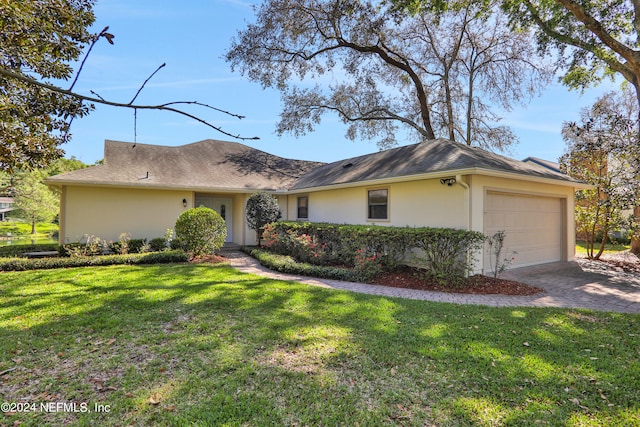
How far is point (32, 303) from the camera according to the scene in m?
5.39

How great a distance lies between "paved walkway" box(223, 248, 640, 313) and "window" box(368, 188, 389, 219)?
3724mm

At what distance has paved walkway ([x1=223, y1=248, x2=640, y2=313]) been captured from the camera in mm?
5953

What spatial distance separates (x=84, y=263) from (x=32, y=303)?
13.9 ft

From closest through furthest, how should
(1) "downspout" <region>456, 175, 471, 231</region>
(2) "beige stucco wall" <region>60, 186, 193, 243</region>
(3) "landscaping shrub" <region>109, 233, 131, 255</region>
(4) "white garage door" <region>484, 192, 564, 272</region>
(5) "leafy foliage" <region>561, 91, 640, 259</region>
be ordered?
(1) "downspout" <region>456, 175, 471, 231</region>
(4) "white garage door" <region>484, 192, 564, 272</region>
(5) "leafy foliage" <region>561, 91, 640, 259</region>
(3) "landscaping shrub" <region>109, 233, 131, 255</region>
(2) "beige stucco wall" <region>60, 186, 193, 243</region>

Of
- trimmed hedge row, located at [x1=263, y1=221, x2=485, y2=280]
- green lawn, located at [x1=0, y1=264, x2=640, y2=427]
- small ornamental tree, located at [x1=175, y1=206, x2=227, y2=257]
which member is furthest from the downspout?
small ornamental tree, located at [x1=175, y1=206, x2=227, y2=257]

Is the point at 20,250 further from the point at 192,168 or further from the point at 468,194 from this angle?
the point at 468,194

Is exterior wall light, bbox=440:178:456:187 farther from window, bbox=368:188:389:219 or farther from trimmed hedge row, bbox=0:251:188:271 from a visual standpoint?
trimmed hedge row, bbox=0:251:188:271

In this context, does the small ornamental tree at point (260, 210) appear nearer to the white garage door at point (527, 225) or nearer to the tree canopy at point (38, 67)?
the tree canopy at point (38, 67)

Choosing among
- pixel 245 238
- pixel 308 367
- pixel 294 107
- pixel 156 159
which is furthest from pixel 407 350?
pixel 294 107

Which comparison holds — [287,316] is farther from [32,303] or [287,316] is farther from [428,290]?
[32,303]

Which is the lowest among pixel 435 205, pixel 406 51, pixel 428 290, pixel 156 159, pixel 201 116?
pixel 428 290

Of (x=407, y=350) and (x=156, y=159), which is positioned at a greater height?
(x=156, y=159)

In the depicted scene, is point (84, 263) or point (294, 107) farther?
point (294, 107)

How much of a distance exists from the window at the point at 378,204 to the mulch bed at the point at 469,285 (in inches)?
116
